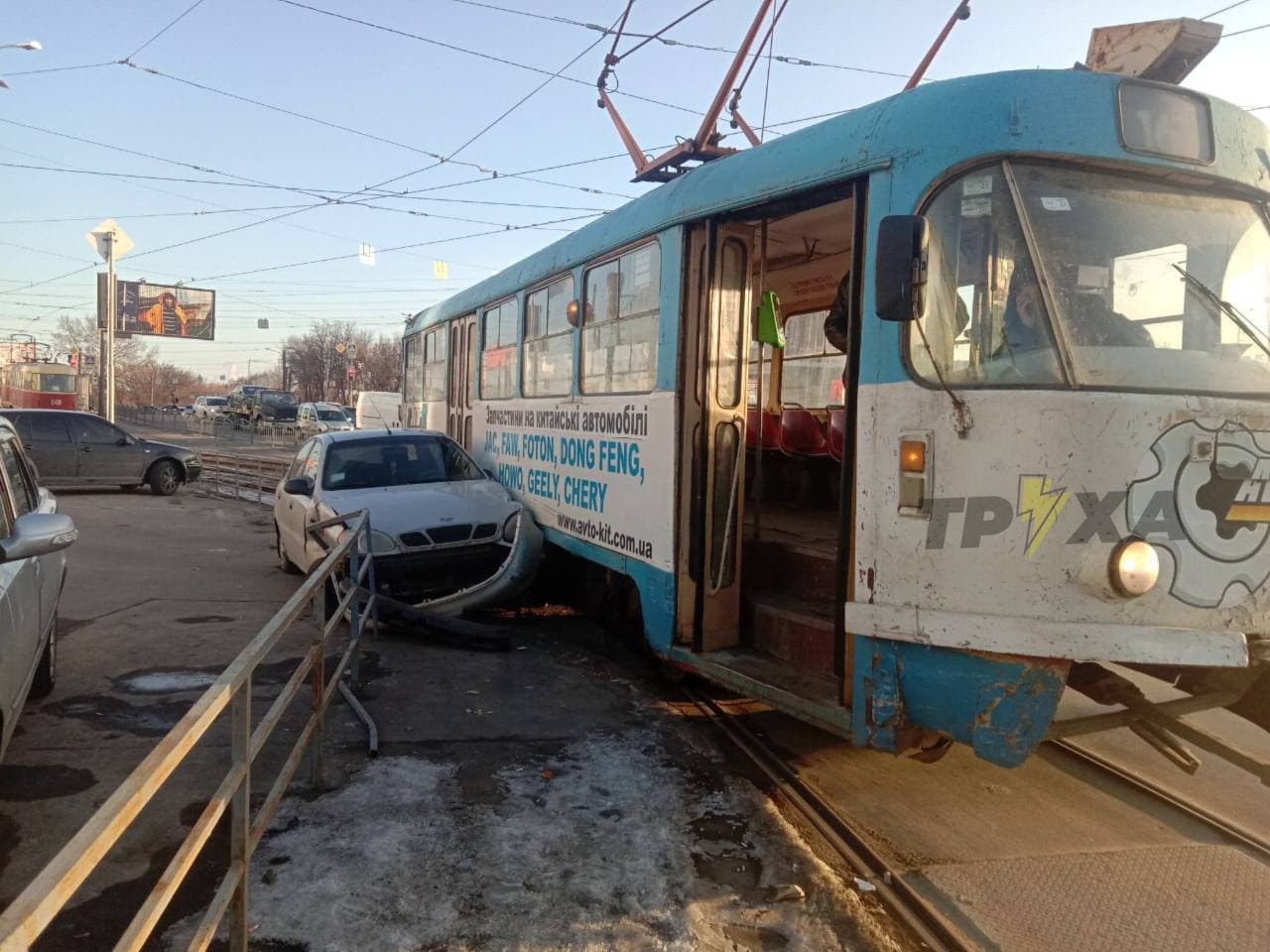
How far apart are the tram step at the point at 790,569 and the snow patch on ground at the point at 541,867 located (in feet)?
4.03

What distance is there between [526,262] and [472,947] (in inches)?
242

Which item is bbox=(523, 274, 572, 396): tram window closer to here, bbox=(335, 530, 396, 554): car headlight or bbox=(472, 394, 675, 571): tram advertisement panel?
bbox=(472, 394, 675, 571): tram advertisement panel

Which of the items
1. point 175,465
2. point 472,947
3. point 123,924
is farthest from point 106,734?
point 175,465

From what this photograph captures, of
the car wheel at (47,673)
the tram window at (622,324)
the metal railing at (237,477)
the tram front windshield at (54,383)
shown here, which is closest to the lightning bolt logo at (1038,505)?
the tram window at (622,324)

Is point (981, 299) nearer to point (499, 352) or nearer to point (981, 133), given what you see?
point (981, 133)

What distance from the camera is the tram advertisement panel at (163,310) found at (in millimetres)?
42688

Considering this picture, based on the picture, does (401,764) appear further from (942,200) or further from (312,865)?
(942,200)

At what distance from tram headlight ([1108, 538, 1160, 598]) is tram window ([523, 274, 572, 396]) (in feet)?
14.4

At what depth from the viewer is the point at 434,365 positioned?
11.7m

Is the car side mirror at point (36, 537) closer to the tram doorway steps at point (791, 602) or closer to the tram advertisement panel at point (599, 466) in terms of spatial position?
the tram advertisement panel at point (599, 466)

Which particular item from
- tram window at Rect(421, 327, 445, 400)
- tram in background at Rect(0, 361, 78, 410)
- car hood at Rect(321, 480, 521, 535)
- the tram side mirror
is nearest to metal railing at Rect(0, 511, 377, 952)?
the tram side mirror

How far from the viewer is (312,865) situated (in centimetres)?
354

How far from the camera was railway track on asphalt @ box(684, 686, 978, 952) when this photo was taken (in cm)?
321

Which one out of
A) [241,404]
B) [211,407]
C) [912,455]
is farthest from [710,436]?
[211,407]
